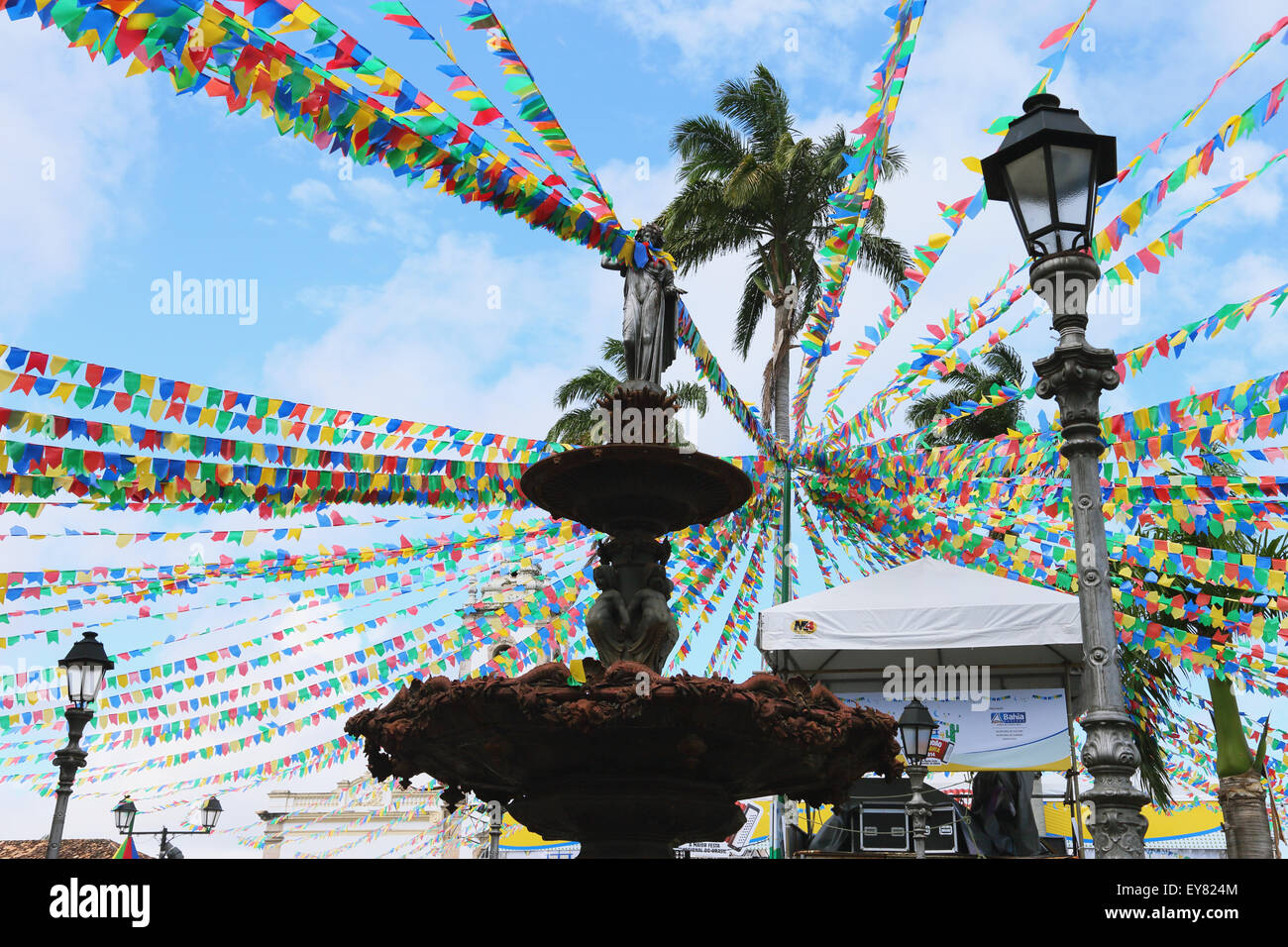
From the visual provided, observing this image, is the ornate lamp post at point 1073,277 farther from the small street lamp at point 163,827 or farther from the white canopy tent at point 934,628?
the small street lamp at point 163,827

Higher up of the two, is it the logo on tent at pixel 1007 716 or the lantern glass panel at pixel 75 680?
the lantern glass panel at pixel 75 680

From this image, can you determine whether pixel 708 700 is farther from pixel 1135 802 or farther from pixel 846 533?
pixel 846 533

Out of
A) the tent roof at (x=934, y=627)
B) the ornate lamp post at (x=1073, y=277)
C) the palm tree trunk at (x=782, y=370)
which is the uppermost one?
the palm tree trunk at (x=782, y=370)

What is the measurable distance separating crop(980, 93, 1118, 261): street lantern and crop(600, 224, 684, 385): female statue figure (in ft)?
7.83

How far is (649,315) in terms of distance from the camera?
6.81 meters

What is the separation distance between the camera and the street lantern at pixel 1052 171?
191 inches

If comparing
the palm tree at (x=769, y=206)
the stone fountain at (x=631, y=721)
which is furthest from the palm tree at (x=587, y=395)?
→ the stone fountain at (x=631, y=721)

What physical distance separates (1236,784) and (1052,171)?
1222 centimetres

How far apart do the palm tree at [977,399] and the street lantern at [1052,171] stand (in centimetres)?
1834

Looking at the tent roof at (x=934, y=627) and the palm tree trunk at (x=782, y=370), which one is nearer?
the tent roof at (x=934, y=627)

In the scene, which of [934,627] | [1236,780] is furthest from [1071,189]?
[1236,780]

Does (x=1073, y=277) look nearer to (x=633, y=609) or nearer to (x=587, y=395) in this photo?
(x=633, y=609)

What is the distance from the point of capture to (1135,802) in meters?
4.30
